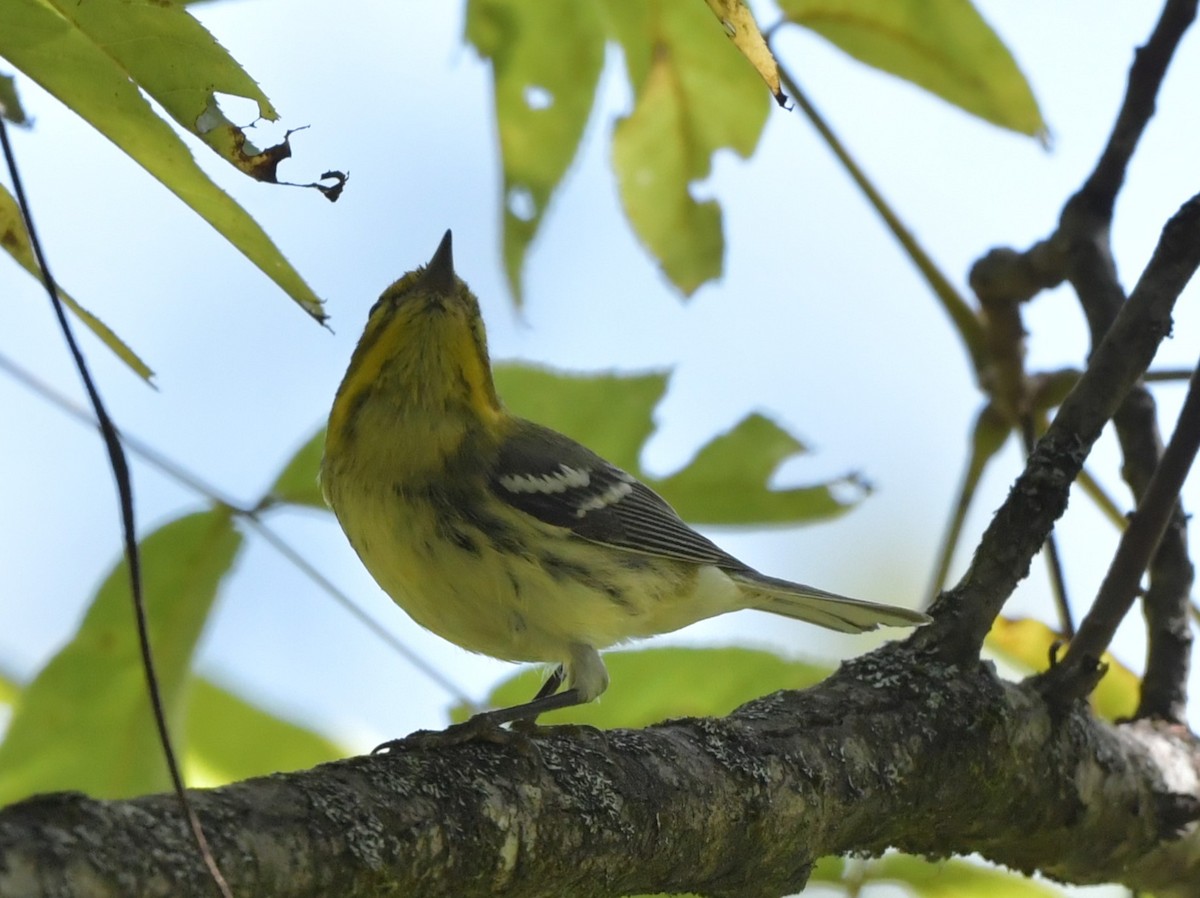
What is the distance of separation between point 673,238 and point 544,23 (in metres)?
0.53

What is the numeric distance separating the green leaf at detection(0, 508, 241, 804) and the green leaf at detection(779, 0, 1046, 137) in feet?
5.55

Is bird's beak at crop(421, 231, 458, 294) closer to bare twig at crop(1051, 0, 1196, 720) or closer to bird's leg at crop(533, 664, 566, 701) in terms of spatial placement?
bird's leg at crop(533, 664, 566, 701)

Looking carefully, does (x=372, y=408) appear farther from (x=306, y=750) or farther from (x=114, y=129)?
(x=114, y=129)

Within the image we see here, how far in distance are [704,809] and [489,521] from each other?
0.97 m

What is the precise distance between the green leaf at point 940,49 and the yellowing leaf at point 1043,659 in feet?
3.35

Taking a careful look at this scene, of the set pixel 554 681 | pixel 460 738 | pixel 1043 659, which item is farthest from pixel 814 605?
pixel 460 738

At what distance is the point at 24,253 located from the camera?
5.16 ft

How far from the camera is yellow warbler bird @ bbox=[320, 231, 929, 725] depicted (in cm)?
259

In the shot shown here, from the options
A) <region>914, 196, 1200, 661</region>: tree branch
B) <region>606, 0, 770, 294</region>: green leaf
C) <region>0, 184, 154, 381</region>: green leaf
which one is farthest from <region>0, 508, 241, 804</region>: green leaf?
<region>914, 196, 1200, 661</region>: tree branch

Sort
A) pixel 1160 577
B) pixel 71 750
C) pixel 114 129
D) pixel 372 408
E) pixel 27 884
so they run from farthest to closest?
pixel 372 408, pixel 1160 577, pixel 71 750, pixel 114 129, pixel 27 884

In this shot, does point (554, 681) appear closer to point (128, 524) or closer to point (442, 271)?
point (442, 271)

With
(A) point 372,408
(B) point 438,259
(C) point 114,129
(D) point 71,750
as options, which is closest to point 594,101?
(B) point 438,259

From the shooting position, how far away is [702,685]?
245 cm

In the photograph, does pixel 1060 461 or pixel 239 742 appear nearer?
pixel 1060 461
